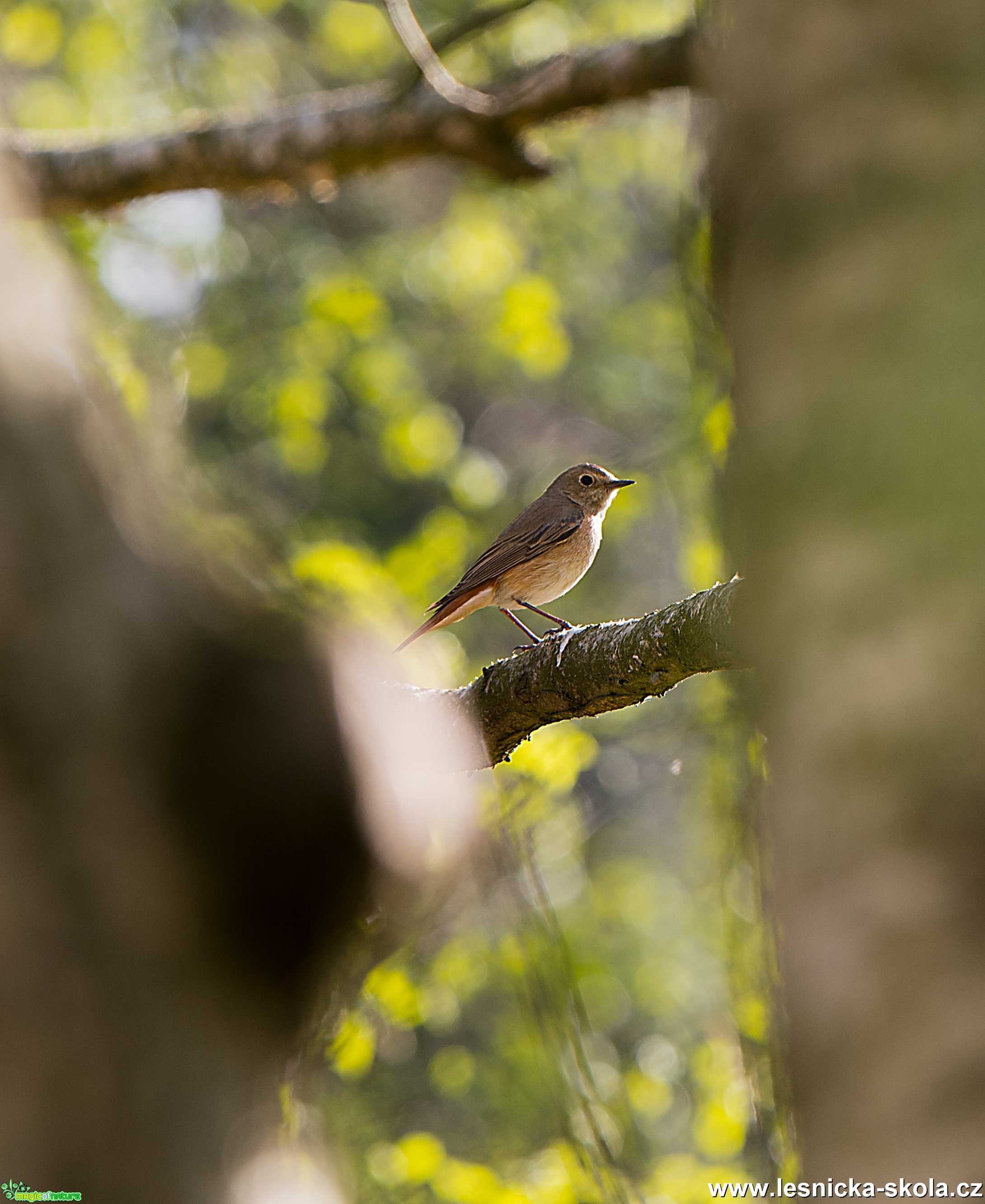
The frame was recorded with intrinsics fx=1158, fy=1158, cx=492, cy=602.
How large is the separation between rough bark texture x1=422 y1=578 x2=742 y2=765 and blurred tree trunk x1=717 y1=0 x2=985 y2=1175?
6.31ft

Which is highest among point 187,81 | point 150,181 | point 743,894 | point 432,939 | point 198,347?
point 187,81

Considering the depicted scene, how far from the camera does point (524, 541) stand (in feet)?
23.5

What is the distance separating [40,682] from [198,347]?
7.01 m

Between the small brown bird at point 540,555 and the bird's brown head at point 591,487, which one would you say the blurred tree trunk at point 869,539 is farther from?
the bird's brown head at point 591,487

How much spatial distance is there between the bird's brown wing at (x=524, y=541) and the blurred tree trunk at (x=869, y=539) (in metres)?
5.98

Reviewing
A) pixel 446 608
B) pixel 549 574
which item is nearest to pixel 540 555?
pixel 549 574

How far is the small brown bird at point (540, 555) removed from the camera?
6887 millimetres

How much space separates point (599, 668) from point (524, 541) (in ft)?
12.4

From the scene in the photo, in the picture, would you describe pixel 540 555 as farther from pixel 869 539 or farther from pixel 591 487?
pixel 869 539

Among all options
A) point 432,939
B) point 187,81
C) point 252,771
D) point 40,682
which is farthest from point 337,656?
point 187,81

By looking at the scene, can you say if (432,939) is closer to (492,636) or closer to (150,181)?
(150,181)

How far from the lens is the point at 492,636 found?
42.0ft
